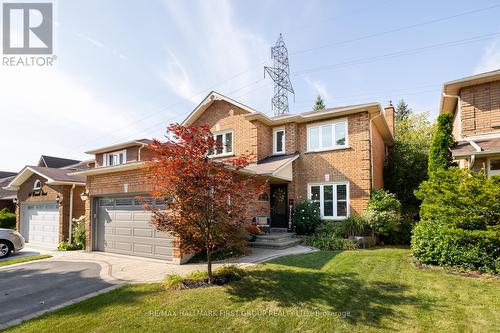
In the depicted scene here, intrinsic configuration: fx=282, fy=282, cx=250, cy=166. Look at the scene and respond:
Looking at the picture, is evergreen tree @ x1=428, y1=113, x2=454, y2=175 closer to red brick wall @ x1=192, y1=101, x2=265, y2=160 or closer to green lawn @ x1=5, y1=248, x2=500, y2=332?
green lawn @ x1=5, y1=248, x2=500, y2=332

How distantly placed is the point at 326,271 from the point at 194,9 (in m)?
11.1

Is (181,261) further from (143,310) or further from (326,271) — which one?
(326,271)

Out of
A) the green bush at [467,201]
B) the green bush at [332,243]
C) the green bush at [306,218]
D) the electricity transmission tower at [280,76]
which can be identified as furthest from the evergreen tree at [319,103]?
the green bush at [467,201]

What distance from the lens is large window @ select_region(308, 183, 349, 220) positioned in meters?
13.6

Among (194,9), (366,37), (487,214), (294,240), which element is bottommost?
(294,240)

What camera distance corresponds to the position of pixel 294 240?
40.3 ft

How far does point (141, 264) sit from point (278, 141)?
9666mm

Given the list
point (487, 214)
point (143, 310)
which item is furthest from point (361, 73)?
point (143, 310)

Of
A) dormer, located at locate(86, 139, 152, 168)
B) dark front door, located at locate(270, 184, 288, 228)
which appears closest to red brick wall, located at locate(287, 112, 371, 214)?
dark front door, located at locate(270, 184, 288, 228)

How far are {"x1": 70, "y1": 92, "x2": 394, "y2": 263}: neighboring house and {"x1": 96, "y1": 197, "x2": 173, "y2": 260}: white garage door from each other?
0.03 metres

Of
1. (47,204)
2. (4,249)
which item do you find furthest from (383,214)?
(47,204)

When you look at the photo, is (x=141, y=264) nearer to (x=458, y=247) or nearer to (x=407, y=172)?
(x=458, y=247)

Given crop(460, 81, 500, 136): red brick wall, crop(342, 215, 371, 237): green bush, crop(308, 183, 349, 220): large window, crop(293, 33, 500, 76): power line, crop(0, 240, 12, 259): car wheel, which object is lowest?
crop(0, 240, 12, 259): car wheel

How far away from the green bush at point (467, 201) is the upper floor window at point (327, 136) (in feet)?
19.6
